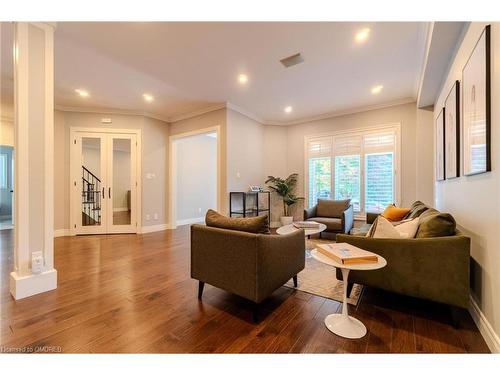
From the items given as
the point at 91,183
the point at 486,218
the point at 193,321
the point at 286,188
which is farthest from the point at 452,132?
the point at 91,183

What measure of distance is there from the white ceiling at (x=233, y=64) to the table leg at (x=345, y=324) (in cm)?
256

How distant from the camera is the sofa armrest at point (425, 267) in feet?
5.41

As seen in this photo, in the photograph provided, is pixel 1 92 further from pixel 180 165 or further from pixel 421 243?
pixel 421 243

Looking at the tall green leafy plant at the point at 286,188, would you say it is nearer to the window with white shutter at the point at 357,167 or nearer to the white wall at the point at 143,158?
the window with white shutter at the point at 357,167

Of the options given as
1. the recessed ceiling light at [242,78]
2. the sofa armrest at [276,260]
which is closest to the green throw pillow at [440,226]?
the sofa armrest at [276,260]

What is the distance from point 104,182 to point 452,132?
6.00 m

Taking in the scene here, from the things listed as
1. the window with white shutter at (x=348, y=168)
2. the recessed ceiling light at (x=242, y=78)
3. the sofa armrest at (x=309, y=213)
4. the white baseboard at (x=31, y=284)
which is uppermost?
the recessed ceiling light at (x=242, y=78)

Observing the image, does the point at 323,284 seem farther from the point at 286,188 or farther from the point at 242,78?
the point at 286,188

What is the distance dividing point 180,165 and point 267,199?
2570mm

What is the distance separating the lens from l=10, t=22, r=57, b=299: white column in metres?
2.08

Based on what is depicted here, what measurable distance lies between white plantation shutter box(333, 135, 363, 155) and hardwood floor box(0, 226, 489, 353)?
3506 millimetres

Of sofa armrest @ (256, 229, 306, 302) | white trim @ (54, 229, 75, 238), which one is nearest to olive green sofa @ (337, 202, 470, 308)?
sofa armrest @ (256, 229, 306, 302)

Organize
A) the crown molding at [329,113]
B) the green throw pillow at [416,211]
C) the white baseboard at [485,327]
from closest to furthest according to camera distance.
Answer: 1. the white baseboard at [485,327]
2. the green throw pillow at [416,211]
3. the crown molding at [329,113]
